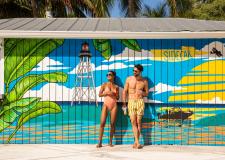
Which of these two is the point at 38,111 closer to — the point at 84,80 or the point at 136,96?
the point at 84,80

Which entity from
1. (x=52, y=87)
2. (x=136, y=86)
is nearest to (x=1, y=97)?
(x=52, y=87)

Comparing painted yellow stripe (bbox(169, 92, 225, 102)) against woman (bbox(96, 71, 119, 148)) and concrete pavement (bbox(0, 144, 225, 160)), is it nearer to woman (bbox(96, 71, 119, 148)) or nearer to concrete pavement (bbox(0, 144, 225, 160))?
concrete pavement (bbox(0, 144, 225, 160))

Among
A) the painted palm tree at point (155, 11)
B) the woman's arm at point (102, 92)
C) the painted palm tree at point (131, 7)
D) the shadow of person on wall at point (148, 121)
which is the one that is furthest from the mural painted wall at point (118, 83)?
the painted palm tree at point (155, 11)

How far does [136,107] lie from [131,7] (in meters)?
16.4

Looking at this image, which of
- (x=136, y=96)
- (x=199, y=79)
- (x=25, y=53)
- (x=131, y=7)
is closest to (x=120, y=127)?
(x=136, y=96)

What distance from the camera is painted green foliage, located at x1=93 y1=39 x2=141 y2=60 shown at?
985 cm

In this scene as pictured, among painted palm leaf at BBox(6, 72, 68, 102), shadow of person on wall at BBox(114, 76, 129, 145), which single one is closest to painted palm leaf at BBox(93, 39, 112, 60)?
shadow of person on wall at BBox(114, 76, 129, 145)

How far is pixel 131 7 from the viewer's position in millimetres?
25250

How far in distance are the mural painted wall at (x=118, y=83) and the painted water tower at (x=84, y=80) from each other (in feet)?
0.07

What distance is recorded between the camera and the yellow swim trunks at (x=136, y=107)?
9523 millimetres

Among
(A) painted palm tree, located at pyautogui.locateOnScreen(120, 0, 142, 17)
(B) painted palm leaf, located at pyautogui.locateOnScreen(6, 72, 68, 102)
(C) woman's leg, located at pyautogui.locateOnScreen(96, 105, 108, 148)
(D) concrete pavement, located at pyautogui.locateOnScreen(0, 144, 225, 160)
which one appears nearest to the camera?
(D) concrete pavement, located at pyautogui.locateOnScreen(0, 144, 225, 160)

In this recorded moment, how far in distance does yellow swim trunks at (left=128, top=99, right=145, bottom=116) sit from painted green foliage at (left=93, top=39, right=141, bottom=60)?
44.8 inches

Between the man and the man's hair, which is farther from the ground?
the man's hair

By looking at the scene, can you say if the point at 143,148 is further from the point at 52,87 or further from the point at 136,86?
the point at 52,87
